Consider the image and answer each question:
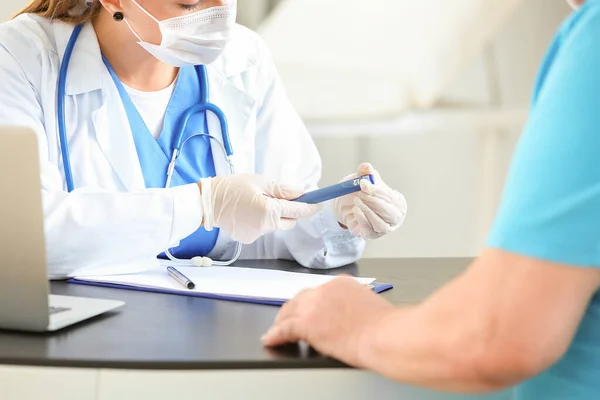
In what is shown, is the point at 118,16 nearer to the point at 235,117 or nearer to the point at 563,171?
the point at 235,117

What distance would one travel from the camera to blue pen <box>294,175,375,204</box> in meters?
1.30

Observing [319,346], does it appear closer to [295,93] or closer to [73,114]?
[73,114]

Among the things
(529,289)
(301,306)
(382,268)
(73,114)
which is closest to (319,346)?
(301,306)

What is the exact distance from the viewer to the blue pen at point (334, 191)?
1297mm

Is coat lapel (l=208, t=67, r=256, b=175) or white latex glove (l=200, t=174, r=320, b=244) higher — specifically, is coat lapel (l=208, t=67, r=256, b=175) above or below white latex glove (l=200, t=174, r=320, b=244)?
above

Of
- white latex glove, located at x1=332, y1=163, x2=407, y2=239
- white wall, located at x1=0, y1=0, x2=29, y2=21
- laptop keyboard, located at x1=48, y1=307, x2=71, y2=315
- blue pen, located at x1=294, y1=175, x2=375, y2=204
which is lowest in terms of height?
laptop keyboard, located at x1=48, y1=307, x2=71, y2=315

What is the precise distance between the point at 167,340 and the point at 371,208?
2.13ft

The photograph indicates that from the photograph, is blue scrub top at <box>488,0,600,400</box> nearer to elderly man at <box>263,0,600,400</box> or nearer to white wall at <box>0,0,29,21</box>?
elderly man at <box>263,0,600,400</box>

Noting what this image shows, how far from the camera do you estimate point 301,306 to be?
34.2 inches

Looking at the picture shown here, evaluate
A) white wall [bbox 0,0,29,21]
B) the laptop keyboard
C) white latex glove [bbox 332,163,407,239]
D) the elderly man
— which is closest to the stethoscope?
white latex glove [bbox 332,163,407,239]

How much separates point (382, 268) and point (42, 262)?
0.69m

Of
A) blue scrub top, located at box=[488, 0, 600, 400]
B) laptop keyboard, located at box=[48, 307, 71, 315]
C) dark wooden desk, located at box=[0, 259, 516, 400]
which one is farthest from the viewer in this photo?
laptop keyboard, located at box=[48, 307, 71, 315]

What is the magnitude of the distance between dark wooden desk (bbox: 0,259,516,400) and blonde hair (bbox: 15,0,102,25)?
69 cm

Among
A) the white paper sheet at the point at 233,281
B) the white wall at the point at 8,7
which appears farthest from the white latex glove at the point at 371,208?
the white wall at the point at 8,7
